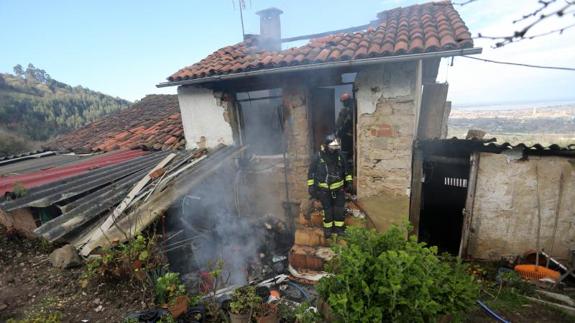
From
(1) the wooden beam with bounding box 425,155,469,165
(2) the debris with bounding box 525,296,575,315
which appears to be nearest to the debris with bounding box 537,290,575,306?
(2) the debris with bounding box 525,296,575,315

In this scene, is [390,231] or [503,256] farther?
[503,256]

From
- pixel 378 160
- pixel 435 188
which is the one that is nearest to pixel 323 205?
pixel 378 160

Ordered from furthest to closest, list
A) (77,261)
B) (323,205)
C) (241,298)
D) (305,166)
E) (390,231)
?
(305,166), (323,205), (77,261), (241,298), (390,231)

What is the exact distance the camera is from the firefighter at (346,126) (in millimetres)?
6328

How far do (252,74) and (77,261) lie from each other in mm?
4741

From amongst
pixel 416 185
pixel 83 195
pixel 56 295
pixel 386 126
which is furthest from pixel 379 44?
pixel 56 295

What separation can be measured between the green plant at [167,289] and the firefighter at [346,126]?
Answer: 446cm

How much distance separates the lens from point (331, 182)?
5703 mm

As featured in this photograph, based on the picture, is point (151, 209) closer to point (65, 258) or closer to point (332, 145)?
point (65, 258)

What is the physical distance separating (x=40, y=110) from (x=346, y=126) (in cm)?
2741

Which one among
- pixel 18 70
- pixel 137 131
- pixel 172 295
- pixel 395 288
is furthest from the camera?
pixel 18 70

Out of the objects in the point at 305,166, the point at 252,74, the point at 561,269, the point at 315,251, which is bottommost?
the point at 561,269

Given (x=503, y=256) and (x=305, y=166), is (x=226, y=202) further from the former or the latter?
(x=503, y=256)

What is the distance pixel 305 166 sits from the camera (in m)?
6.73
